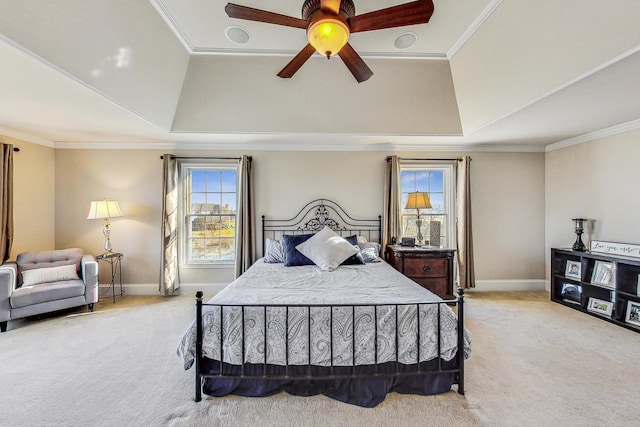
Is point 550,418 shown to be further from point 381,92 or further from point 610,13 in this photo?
point 381,92

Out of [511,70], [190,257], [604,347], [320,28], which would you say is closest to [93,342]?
[190,257]

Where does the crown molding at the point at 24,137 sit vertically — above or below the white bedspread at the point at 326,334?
above

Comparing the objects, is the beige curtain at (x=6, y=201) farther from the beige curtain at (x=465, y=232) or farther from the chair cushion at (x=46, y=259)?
the beige curtain at (x=465, y=232)

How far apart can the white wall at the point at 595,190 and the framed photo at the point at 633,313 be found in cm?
81

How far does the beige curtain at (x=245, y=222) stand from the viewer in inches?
167

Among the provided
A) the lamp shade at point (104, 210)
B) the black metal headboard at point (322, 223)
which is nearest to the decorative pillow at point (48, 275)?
the lamp shade at point (104, 210)

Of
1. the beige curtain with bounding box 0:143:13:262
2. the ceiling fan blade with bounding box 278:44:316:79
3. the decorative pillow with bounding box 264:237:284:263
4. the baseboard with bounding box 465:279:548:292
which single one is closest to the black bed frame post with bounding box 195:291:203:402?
the decorative pillow with bounding box 264:237:284:263

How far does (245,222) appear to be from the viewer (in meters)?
4.28

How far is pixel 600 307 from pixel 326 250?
3.70m

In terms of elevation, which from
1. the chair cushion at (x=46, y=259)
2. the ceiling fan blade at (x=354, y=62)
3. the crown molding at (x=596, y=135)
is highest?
the ceiling fan blade at (x=354, y=62)

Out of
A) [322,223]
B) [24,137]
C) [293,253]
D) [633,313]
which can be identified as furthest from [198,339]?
[633,313]

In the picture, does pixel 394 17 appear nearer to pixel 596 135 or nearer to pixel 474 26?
pixel 474 26

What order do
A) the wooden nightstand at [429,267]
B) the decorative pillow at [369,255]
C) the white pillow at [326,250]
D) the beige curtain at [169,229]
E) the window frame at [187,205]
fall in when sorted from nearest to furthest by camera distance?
the white pillow at [326,250] < the decorative pillow at [369,255] < the wooden nightstand at [429,267] < the beige curtain at [169,229] < the window frame at [187,205]

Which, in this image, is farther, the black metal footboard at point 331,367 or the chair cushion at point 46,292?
the chair cushion at point 46,292
